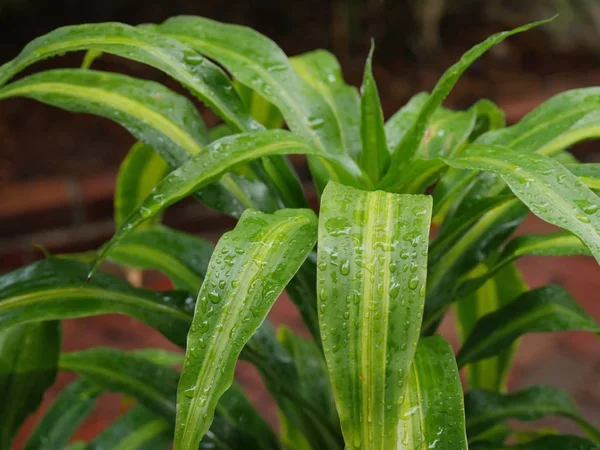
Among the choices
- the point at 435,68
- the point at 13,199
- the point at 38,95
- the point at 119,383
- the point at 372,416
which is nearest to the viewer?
the point at 372,416

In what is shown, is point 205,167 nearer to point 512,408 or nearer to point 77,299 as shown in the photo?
point 77,299

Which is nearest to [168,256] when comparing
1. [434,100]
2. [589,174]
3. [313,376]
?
[313,376]

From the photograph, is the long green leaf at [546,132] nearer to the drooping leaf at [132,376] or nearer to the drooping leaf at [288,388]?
the drooping leaf at [288,388]

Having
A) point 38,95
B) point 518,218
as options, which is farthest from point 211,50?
point 518,218

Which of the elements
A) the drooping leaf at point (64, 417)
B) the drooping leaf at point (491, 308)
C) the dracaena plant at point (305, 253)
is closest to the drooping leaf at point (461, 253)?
the dracaena plant at point (305, 253)

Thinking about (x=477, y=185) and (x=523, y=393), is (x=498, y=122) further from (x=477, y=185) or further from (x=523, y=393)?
(x=523, y=393)

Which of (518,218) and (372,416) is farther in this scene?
(518,218)
